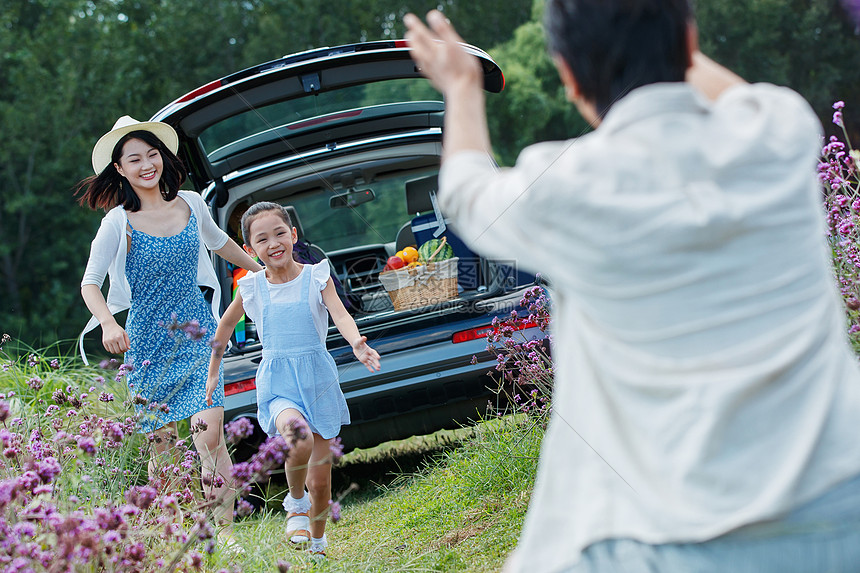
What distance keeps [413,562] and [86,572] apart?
1144mm

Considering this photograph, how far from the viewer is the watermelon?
4.74m

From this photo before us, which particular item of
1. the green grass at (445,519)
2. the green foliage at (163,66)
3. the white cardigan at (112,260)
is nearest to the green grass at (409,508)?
the green grass at (445,519)

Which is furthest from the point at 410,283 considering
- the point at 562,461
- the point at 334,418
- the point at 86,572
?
the point at 562,461

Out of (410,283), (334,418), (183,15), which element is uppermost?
(183,15)

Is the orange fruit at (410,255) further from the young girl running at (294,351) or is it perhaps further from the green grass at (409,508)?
the young girl running at (294,351)

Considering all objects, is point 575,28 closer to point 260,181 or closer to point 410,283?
point 410,283

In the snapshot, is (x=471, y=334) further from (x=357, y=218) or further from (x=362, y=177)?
(x=357, y=218)

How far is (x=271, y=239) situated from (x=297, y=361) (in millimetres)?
478

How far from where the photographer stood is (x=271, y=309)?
3348mm

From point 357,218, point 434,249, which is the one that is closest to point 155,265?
point 434,249

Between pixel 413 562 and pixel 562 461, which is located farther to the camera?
pixel 413 562

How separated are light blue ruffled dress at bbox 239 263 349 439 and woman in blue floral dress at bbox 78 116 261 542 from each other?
0.28m

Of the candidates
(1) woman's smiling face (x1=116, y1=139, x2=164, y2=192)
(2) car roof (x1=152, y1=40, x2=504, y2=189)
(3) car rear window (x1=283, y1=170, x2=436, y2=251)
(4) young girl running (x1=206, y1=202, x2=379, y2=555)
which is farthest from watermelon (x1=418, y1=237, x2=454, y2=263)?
(1) woman's smiling face (x1=116, y1=139, x2=164, y2=192)

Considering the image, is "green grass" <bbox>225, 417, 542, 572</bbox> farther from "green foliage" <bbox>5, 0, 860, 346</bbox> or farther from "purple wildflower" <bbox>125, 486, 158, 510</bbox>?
"green foliage" <bbox>5, 0, 860, 346</bbox>
